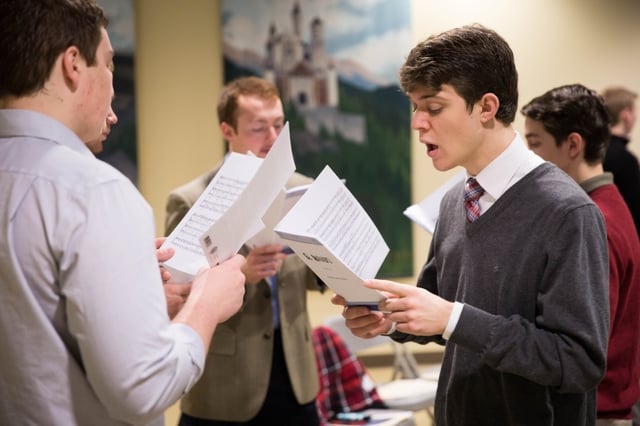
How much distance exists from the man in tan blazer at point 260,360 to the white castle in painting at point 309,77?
1881 millimetres

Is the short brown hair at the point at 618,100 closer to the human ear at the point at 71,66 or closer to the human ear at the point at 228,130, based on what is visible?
the human ear at the point at 228,130

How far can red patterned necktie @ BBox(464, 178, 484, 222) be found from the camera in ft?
6.65

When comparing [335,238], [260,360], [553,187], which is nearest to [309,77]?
[260,360]

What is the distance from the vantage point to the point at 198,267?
1.96m

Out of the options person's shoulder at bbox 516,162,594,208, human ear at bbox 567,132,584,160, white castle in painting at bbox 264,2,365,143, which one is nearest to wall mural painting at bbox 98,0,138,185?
white castle in painting at bbox 264,2,365,143

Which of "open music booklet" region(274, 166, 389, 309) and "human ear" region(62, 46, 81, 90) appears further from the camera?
"open music booklet" region(274, 166, 389, 309)

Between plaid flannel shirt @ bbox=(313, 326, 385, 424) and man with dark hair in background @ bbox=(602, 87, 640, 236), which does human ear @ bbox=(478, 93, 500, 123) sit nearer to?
man with dark hair in background @ bbox=(602, 87, 640, 236)

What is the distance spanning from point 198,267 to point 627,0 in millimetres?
4435

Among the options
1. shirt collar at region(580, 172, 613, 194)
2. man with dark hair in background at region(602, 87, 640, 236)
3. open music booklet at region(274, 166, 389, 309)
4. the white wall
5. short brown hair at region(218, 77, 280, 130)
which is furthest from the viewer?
the white wall

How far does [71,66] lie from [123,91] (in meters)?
3.21

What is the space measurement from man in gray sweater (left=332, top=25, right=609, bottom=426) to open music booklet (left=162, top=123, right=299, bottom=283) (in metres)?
0.30

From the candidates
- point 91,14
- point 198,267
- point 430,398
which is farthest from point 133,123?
point 91,14

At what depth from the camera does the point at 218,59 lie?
15.7 feet

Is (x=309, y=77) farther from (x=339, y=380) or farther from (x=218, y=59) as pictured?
(x=339, y=380)
